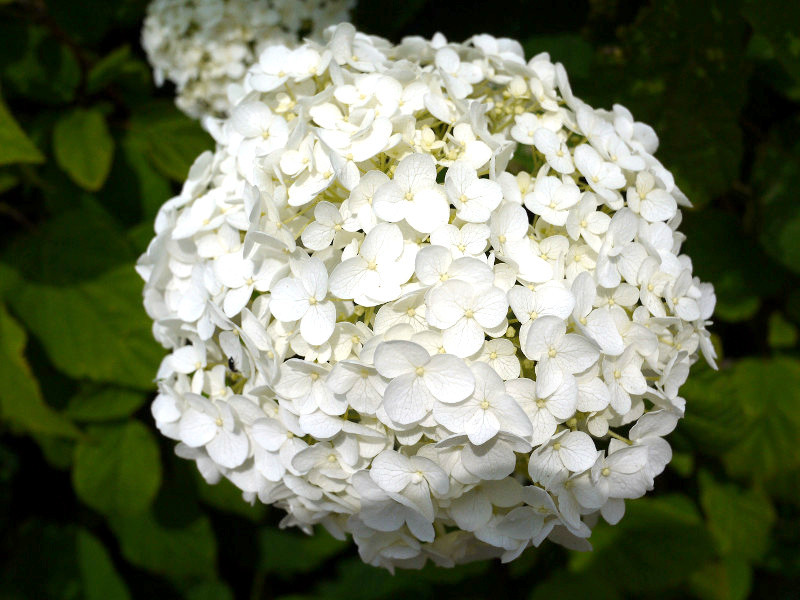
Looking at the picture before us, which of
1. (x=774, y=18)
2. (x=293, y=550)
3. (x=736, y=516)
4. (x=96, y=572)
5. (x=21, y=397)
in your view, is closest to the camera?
(x=774, y=18)

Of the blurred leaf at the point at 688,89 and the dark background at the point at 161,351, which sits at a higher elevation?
the blurred leaf at the point at 688,89

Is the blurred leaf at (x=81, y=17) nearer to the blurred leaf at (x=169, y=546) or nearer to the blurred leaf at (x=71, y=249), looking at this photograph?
the blurred leaf at (x=71, y=249)

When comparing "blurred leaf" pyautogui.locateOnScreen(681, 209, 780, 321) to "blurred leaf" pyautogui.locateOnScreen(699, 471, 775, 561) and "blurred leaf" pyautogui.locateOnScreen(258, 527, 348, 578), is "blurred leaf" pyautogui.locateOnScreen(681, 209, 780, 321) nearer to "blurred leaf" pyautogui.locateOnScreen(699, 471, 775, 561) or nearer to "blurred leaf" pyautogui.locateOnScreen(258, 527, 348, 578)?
"blurred leaf" pyautogui.locateOnScreen(699, 471, 775, 561)

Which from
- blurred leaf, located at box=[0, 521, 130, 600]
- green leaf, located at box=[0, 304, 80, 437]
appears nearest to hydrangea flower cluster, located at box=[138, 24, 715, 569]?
green leaf, located at box=[0, 304, 80, 437]

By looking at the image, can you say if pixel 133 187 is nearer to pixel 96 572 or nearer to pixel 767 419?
pixel 96 572

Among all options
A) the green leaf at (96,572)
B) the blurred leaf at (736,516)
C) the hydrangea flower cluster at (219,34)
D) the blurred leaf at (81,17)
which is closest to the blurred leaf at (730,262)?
the blurred leaf at (736,516)

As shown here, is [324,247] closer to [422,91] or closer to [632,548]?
[422,91]

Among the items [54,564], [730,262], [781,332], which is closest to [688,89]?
[730,262]
